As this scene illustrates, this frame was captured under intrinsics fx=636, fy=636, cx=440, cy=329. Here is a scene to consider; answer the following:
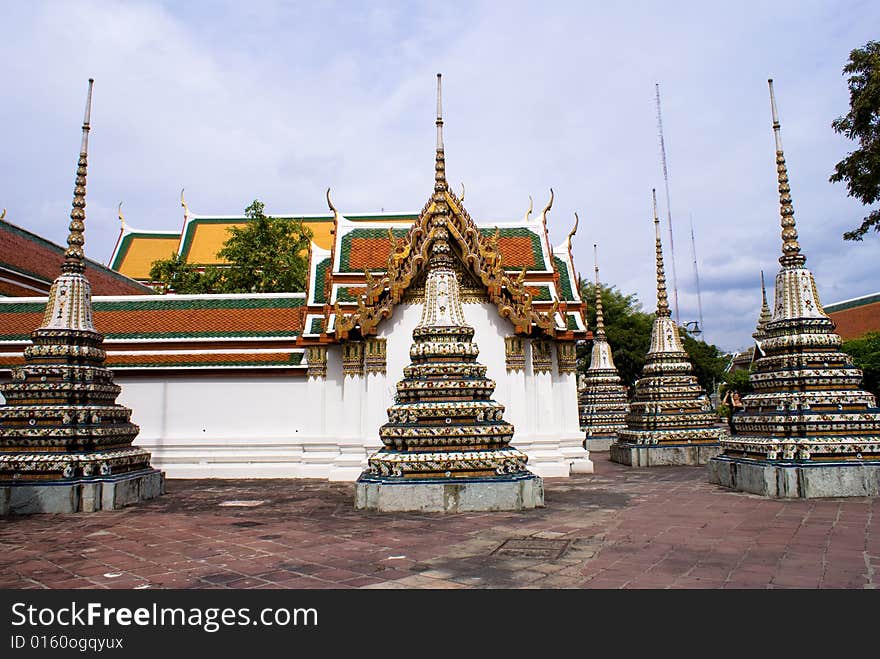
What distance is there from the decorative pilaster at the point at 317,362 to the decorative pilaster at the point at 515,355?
428cm

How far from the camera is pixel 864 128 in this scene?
1509 centimetres

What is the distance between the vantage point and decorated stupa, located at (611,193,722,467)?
16078 millimetres

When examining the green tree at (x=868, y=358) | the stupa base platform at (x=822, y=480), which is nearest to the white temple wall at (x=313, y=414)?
the stupa base platform at (x=822, y=480)

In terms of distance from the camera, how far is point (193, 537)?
7152mm

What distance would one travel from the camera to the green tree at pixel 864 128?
14523mm

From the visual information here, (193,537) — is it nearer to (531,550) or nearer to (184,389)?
(531,550)

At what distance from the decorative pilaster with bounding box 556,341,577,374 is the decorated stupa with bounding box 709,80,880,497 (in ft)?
13.9

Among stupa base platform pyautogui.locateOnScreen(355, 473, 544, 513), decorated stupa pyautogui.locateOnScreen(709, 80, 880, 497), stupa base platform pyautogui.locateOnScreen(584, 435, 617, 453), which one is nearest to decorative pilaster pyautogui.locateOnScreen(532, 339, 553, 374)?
decorated stupa pyautogui.locateOnScreen(709, 80, 880, 497)

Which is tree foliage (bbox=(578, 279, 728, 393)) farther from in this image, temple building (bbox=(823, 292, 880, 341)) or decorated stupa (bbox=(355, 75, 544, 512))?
decorated stupa (bbox=(355, 75, 544, 512))

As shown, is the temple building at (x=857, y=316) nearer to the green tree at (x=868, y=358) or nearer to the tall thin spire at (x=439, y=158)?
the green tree at (x=868, y=358)

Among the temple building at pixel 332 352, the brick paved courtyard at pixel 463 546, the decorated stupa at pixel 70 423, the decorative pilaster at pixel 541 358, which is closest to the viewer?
the brick paved courtyard at pixel 463 546

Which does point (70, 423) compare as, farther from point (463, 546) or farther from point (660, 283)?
point (660, 283)
